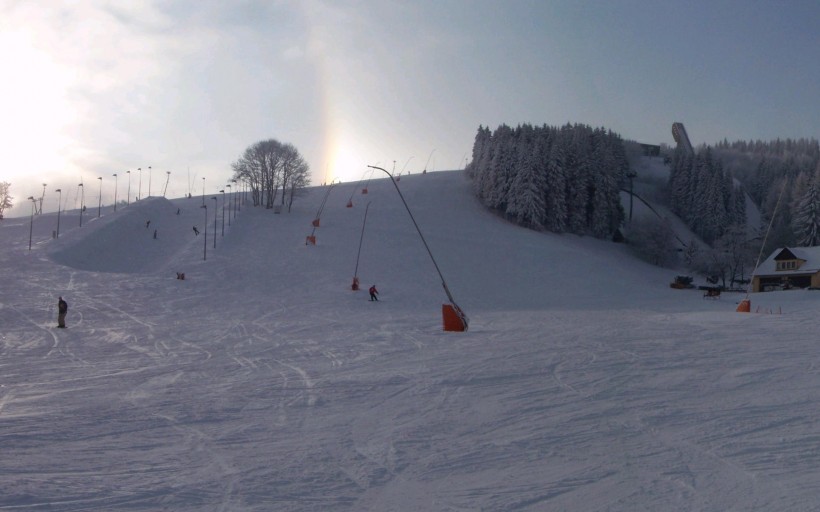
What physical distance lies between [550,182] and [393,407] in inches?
2699

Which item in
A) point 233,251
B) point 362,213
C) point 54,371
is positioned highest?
point 362,213

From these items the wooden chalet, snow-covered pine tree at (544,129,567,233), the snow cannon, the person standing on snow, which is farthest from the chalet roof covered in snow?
the person standing on snow

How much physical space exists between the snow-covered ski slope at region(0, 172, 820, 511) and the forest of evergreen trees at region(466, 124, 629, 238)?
40.5 metres

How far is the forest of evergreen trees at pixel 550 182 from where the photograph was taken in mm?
76062

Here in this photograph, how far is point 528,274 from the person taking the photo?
54.1m

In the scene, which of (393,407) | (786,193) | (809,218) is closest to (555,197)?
(809,218)

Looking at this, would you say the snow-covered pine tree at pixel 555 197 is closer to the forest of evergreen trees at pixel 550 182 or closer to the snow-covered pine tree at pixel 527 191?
the forest of evergreen trees at pixel 550 182

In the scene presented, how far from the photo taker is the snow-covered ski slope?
780 centimetres

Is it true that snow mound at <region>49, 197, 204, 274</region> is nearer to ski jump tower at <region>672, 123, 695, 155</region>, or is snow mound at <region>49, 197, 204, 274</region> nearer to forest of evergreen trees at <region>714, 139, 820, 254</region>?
forest of evergreen trees at <region>714, 139, 820, 254</region>

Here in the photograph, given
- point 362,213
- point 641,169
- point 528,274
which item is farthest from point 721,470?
point 641,169

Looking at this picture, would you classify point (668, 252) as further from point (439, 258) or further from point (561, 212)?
point (439, 258)

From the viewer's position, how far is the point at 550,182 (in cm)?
7769

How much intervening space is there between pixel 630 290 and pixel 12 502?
50.2 metres

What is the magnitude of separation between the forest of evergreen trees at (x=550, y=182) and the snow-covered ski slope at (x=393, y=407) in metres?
40.5
